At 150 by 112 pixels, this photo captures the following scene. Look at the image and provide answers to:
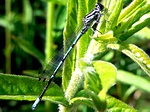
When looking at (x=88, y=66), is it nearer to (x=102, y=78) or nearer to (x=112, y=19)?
(x=102, y=78)

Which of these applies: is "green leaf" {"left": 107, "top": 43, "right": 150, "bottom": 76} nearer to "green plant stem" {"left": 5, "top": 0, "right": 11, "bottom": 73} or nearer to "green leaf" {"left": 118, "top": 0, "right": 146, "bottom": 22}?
"green leaf" {"left": 118, "top": 0, "right": 146, "bottom": 22}

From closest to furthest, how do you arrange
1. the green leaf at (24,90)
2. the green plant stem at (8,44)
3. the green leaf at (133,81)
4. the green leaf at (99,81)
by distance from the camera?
1. the green leaf at (99,81)
2. the green leaf at (24,90)
3. the green leaf at (133,81)
4. the green plant stem at (8,44)

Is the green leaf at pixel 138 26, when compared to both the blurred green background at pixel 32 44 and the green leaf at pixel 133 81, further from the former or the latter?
the blurred green background at pixel 32 44

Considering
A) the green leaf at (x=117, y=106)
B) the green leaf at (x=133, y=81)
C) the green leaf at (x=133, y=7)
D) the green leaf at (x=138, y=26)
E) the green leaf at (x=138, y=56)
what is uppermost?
the green leaf at (x=133, y=7)

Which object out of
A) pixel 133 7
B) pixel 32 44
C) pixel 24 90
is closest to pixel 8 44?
pixel 32 44

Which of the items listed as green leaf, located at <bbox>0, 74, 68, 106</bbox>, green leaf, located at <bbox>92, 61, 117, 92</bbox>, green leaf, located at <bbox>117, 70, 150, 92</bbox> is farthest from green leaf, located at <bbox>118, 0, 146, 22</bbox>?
green leaf, located at <bbox>117, 70, 150, 92</bbox>

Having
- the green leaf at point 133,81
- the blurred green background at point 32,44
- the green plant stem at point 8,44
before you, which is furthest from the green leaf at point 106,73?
the green plant stem at point 8,44

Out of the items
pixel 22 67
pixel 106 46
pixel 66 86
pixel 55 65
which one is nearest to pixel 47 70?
pixel 55 65
